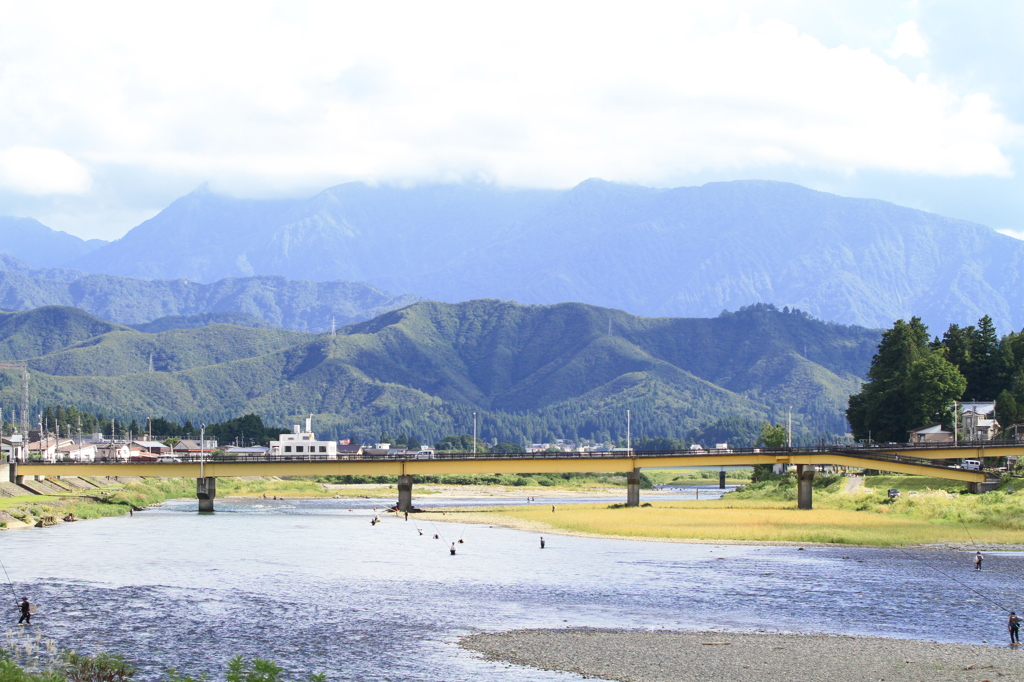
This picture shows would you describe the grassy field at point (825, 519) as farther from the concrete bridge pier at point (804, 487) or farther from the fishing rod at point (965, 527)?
the concrete bridge pier at point (804, 487)

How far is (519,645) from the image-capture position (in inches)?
1764

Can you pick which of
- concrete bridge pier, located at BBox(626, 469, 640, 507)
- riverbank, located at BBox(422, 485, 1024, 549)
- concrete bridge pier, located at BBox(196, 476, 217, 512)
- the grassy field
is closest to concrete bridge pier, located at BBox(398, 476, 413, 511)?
riverbank, located at BBox(422, 485, 1024, 549)

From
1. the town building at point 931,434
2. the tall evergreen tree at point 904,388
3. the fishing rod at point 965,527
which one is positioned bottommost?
the fishing rod at point 965,527

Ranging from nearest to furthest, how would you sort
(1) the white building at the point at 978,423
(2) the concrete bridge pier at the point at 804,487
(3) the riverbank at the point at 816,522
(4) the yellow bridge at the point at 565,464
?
(3) the riverbank at the point at 816,522 < (2) the concrete bridge pier at the point at 804,487 < (4) the yellow bridge at the point at 565,464 < (1) the white building at the point at 978,423

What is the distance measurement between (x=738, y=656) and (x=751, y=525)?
2317 inches

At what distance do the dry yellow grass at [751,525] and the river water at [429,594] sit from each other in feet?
21.2

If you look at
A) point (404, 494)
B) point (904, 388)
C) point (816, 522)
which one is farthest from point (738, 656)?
point (904, 388)

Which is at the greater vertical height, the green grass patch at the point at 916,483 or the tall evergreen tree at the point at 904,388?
the tall evergreen tree at the point at 904,388

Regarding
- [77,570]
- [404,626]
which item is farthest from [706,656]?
[77,570]

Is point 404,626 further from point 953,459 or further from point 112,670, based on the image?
point 953,459

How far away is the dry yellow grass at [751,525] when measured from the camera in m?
87.5

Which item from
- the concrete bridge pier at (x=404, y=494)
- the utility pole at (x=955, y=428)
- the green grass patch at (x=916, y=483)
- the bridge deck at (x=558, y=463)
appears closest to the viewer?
the green grass patch at (x=916, y=483)

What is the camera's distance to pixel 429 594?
59.6m

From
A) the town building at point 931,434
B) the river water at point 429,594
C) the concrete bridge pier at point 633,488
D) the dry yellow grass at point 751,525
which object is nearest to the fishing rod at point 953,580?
the river water at point 429,594
